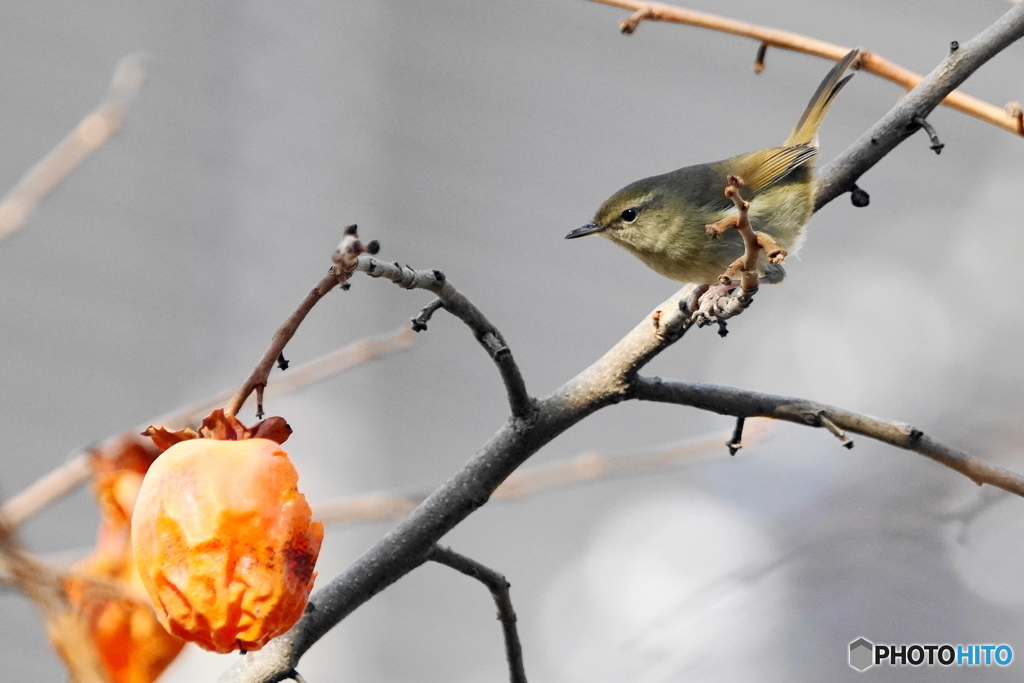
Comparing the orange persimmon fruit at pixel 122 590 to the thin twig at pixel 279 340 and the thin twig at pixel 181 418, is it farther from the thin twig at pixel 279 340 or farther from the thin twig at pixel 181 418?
the thin twig at pixel 279 340

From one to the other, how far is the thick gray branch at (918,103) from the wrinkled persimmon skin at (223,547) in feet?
2.26

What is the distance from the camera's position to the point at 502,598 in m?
1.02

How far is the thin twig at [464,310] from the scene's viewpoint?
2.33ft

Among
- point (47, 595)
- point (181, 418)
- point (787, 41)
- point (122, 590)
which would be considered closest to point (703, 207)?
point (787, 41)

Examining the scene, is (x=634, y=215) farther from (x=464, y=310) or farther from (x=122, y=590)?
(x=122, y=590)

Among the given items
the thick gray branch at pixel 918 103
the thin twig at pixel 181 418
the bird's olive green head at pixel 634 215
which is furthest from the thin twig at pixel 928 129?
the bird's olive green head at pixel 634 215

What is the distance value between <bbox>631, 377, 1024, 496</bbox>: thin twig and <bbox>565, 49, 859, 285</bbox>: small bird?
859 mm

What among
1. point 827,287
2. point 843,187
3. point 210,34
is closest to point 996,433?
point 843,187

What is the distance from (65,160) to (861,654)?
1.31 m

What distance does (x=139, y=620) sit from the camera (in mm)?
893

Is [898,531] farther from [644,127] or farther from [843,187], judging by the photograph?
[644,127]

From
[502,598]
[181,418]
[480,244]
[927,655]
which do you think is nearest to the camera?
[502,598]

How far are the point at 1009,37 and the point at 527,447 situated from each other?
2.06 feet

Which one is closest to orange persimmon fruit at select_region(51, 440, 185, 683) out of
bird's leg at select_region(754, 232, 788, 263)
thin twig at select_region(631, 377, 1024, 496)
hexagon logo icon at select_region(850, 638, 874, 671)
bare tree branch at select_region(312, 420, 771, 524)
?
→ bare tree branch at select_region(312, 420, 771, 524)
